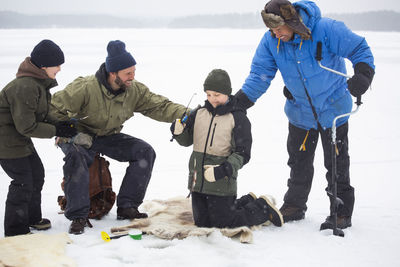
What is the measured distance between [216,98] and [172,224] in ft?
3.74

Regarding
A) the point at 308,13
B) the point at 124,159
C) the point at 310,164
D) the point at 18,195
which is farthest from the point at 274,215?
the point at 18,195

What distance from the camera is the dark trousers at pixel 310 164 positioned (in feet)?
13.0

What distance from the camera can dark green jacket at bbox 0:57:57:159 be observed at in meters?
3.44

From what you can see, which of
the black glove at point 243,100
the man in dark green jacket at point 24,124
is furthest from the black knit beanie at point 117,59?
the black glove at point 243,100

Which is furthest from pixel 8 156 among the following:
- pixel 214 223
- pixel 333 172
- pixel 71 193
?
pixel 333 172

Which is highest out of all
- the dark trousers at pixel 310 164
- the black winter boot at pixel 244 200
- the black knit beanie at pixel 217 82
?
the black knit beanie at pixel 217 82

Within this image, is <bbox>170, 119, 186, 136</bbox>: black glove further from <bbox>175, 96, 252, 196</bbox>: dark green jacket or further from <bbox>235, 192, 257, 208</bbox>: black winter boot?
<bbox>235, 192, 257, 208</bbox>: black winter boot

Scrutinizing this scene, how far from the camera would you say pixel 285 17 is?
11.8 ft

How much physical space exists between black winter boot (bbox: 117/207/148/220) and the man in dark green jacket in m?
0.78

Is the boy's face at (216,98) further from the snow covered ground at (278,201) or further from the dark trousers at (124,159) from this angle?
the snow covered ground at (278,201)

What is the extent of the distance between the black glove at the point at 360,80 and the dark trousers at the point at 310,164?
575mm

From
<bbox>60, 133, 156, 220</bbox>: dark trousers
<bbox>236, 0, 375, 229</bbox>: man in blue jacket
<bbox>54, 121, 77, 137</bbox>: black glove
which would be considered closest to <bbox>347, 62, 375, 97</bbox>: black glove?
<bbox>236, 0, 375, 229</bbox>: man in blue jacket

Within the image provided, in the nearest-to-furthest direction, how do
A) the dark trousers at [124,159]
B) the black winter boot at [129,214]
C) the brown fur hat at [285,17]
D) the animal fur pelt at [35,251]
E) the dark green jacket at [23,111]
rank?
1. the animal fur pelt at [35,251]
2. the dark green jacket at [23,111]
3. the brown fur hat at [285,17]
4. the dark trousers at [124,159]
5. the black winter boot at [129,214]

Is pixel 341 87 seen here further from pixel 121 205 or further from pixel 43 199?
pixel 43 199
